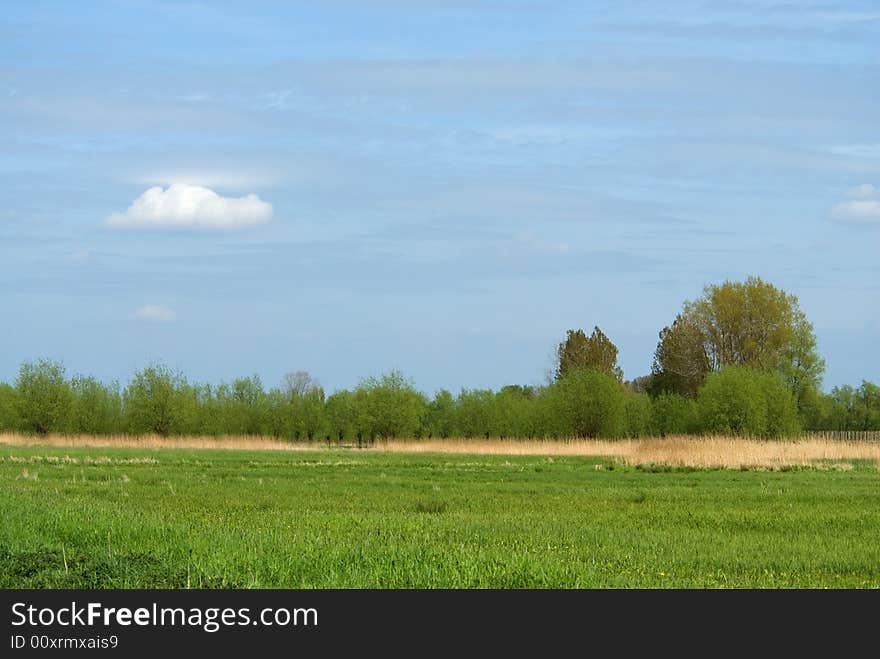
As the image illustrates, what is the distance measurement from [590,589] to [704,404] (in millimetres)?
57324

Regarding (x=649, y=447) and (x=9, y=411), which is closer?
(x=649, y=447)

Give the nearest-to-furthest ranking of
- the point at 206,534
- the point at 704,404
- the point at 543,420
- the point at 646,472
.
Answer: the point at 206,534
the point at 646,472
the point at 704,404
the point at 543,420

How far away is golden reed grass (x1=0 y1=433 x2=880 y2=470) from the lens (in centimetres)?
3853

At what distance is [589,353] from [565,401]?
2237 centimetres

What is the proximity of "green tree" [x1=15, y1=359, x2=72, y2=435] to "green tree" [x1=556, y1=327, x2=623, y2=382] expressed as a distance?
1542 inches

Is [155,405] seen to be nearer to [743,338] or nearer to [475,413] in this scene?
[475,413]

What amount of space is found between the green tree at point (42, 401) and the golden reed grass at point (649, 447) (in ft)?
7.97

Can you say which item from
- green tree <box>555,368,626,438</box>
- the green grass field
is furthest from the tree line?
the green grass field

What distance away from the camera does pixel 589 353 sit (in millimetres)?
90000

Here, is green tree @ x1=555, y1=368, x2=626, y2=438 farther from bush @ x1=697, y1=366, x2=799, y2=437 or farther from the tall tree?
the tall tree

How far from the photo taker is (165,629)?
8633 millimetres

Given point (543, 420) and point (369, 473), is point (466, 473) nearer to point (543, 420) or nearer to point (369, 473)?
point (369, 473)

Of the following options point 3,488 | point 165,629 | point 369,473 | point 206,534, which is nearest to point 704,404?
point 369,473

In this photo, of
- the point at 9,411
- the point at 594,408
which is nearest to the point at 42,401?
the point at 9,411
